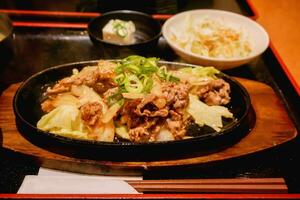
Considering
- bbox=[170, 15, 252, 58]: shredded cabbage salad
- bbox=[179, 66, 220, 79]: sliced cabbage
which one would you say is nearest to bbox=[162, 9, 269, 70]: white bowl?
bbox=[170, 15, 252, 58]: shredded cabbage salad

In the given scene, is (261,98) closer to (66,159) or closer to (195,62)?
(195,62)

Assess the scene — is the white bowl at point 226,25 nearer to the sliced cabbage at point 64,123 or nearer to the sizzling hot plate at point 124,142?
the sizzling hot plate at point 124,142

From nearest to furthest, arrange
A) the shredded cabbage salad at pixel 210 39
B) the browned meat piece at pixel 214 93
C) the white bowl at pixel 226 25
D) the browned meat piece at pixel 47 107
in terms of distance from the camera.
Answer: the browned meat piece at pixel 47 107, the browned meat piece at pixel 214 93, the white bowl at pixel 226 25, the shredded cabbage salad at pixel 210 39

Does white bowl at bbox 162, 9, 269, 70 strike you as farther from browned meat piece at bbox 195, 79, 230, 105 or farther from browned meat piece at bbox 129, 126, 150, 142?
browned meat piece at bbox 129, 126, 150, 142

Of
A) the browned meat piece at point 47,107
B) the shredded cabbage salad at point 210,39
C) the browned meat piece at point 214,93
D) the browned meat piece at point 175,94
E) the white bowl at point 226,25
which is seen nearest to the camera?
the browned meat piece at point 175,94

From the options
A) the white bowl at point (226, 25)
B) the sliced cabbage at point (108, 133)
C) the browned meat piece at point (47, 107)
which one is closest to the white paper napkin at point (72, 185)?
the sliced cabbage at point (108, 133)

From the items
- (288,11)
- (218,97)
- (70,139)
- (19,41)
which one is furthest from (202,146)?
(288,11)
